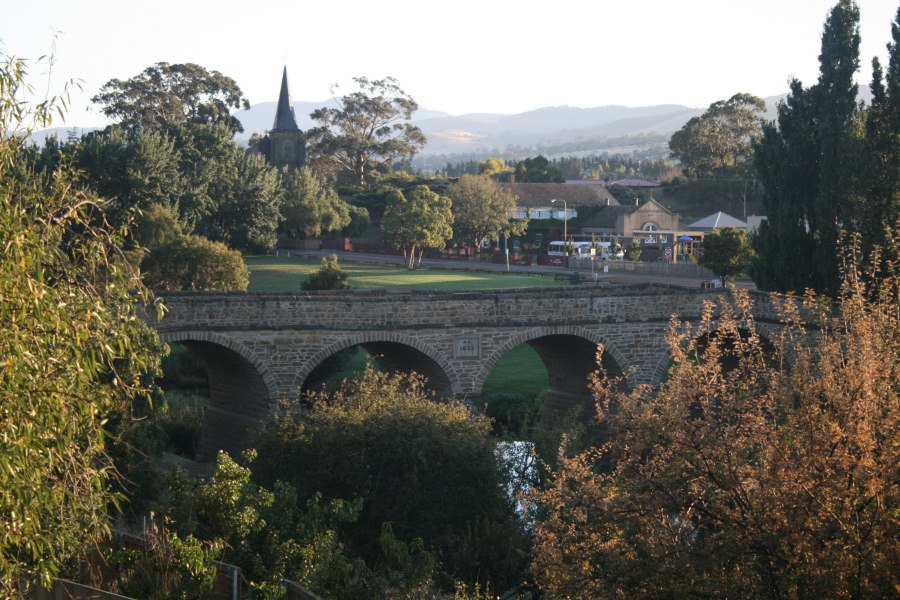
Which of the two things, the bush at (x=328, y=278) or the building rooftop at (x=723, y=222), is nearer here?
the bush at (x=328, y=278)

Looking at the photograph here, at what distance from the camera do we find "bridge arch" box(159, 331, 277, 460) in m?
23.7

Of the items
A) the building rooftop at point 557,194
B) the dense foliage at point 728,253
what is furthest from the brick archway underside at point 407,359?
the building rooftop at point 557,194

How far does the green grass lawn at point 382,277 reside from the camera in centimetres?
5009

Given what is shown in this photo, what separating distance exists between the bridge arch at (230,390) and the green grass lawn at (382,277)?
70.5ft

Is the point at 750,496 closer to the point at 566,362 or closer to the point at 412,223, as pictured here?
the point at 566,362

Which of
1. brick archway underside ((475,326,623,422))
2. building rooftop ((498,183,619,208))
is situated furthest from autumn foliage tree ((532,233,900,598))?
building rooftop ((498,183,619,208))

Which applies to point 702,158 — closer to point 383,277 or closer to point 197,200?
point 383,277

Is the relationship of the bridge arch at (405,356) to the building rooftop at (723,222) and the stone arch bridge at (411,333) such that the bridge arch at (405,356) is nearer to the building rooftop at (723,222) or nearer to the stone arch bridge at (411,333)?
the stone arch bridge at (411,333)

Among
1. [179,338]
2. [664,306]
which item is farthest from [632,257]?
[179,338]

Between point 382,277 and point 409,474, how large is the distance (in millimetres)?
36729

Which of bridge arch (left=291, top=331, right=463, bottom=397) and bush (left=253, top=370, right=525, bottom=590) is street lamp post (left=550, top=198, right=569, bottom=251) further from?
bush (left=253, top=370, right=525, bottom=590)

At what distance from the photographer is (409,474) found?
59.4ft

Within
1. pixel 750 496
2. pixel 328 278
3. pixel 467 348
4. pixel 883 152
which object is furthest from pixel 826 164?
pixel 750 496

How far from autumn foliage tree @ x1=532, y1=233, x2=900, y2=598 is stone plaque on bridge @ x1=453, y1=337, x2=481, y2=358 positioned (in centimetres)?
1466
